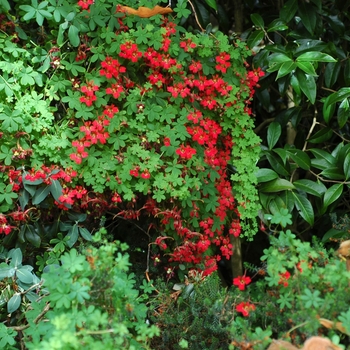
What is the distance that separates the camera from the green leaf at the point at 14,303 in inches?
95.4

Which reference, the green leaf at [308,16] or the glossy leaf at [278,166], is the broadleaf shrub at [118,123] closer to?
the glossy leaf at [278,166]

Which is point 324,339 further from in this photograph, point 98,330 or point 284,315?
point 98,330

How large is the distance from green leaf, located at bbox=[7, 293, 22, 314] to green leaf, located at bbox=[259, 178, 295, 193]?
3.77ft

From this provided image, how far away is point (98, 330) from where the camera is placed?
176 cm

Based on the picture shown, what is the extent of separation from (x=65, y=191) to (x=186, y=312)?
0.70 metres

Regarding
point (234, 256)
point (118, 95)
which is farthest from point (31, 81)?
point (234, 256)

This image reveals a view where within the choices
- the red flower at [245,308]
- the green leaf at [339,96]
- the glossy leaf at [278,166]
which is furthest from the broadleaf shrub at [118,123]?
the red flower at [245,308]

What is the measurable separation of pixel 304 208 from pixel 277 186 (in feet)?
0.52

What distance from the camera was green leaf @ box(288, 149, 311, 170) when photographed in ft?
9.36

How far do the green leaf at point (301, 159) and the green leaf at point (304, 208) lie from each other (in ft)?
0.45

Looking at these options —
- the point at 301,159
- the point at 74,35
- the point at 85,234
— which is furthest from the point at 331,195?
the point at 74,35

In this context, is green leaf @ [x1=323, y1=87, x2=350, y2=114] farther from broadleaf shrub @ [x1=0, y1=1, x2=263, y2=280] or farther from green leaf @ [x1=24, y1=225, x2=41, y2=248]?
green leaf @ [x1=24, y1=225, x2=41, y2=248]

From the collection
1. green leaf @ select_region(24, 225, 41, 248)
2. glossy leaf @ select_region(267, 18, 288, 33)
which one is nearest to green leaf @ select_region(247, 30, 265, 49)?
glossy leaf @ select_region(267, 18, 288, 33)

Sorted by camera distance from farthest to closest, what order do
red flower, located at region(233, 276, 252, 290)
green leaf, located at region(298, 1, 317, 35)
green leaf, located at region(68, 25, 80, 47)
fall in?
green leaf, located at region(298, 1, 317, 35), green leaf, located at region(68, 25, 80, 47), red flower, located at region(233, 276, 252, 290)
